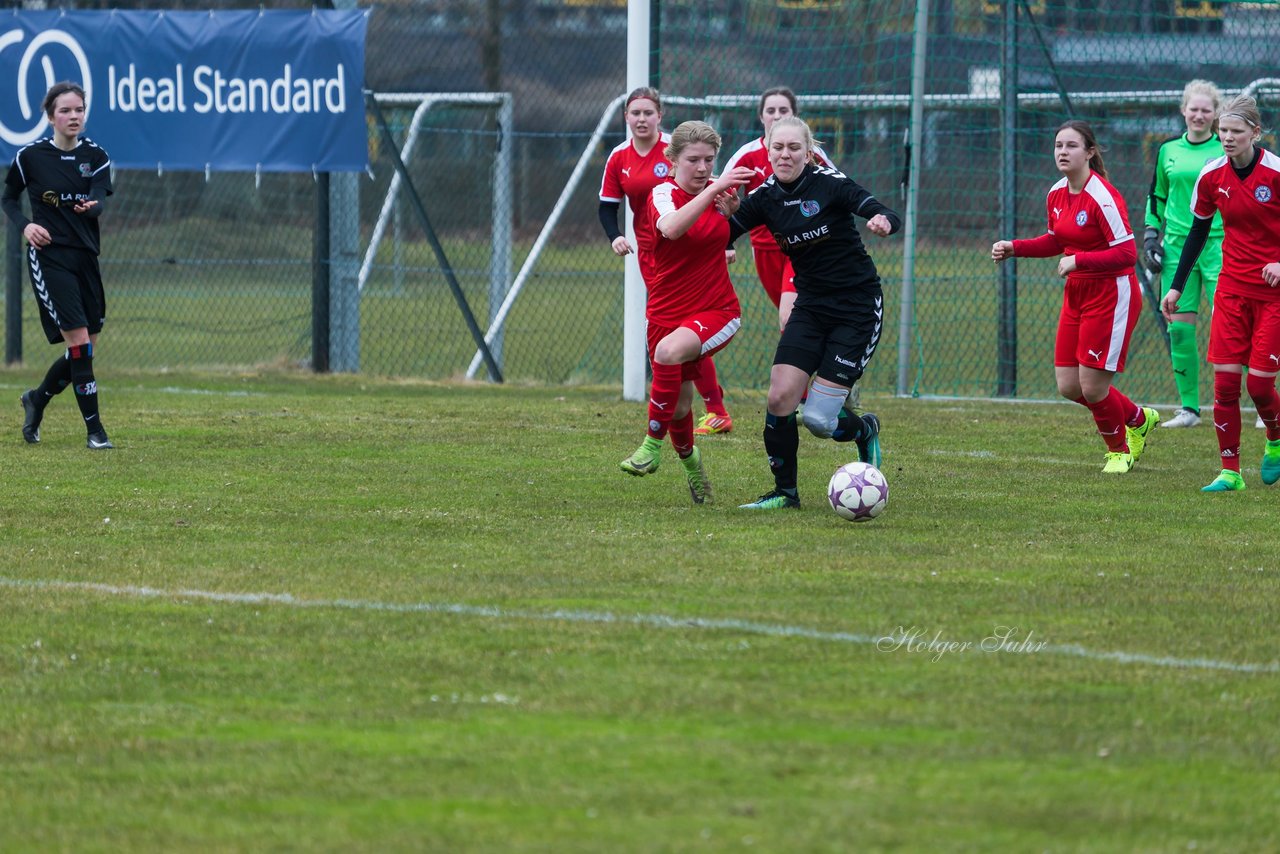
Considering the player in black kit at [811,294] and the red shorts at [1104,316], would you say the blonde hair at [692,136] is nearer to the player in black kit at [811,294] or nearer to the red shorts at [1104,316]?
the player in black kit at [811,294]

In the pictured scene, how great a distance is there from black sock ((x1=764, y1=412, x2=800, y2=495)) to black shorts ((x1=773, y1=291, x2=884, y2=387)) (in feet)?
0.78

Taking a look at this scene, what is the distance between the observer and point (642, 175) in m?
10.8

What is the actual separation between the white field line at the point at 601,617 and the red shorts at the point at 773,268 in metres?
5.65

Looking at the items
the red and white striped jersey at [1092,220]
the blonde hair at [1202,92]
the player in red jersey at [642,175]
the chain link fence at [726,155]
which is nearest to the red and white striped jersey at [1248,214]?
the red and white striped jersey at [1092,220]

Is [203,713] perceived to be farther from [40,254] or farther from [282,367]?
[282,367]

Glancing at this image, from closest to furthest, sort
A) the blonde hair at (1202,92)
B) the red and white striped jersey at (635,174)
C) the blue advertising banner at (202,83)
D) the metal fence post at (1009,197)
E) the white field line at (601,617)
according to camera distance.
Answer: the white field line at (601,617) < the blonde hair at (1202,92) < the red and white striped jersey at (635,174) < the metal fence post at (1009,197) < the blue advertising banner at (202,83)

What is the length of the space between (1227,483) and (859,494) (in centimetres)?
237

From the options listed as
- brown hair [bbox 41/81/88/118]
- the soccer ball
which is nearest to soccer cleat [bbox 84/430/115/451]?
brown hair [bbox 41/81/88/118]

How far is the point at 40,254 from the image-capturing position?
997 cm

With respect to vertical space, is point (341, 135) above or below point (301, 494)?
above

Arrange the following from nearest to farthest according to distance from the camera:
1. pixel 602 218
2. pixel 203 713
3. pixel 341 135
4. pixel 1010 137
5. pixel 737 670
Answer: pixel 203 713
pixel 737 670
pixel 602 218
pixel 1010 137
pixel 341 135

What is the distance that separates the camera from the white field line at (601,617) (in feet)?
16.2

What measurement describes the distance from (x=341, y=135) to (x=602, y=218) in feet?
14.9

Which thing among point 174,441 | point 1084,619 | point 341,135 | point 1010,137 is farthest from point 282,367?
point 1084,619
